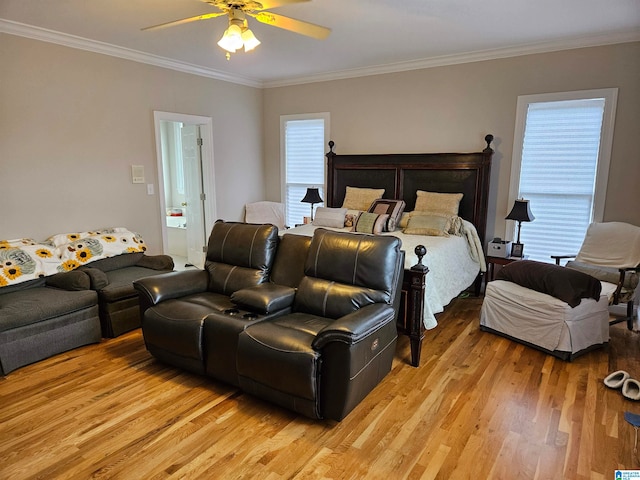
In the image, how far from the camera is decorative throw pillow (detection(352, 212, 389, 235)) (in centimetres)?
460

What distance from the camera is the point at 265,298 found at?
2.84m

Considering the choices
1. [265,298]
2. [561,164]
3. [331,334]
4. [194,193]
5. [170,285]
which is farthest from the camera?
[194,193]

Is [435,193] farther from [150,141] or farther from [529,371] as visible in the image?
[150,141]

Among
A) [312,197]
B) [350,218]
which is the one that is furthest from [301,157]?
[350,218]

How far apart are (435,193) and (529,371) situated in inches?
93.4

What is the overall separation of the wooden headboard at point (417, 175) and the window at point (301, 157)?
296 mm

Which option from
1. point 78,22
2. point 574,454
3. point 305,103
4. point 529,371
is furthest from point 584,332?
point 78,22

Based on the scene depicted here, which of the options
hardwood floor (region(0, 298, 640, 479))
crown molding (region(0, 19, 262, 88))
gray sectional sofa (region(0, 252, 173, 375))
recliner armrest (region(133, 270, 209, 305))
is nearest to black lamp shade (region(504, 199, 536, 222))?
hardwood floor (region(0, 298, 640, 479))

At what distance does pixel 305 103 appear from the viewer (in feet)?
19.7

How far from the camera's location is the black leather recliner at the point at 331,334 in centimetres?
230

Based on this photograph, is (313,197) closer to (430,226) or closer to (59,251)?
(430,226)

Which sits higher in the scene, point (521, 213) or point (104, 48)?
point (104, 48)

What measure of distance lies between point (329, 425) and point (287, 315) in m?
0.77

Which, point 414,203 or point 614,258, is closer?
point 614,258
